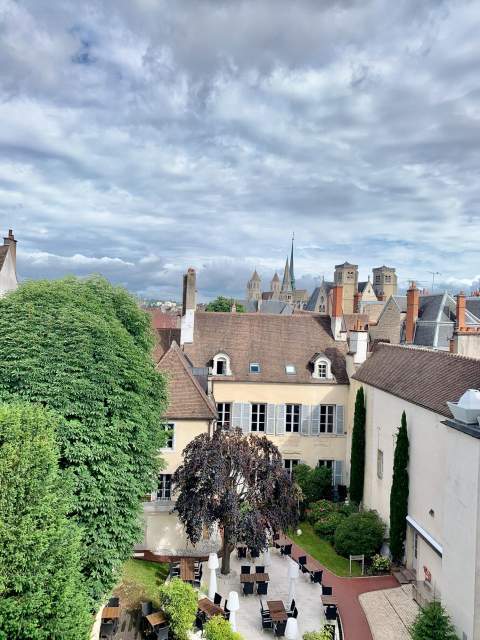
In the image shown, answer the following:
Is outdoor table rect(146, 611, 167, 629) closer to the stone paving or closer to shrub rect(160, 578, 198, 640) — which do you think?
shrub rect(160, 578, 198, 640)

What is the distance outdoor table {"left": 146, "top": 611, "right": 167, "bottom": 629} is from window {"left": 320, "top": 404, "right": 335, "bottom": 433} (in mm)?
16329

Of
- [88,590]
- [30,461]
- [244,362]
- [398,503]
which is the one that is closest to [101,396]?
[30,461]

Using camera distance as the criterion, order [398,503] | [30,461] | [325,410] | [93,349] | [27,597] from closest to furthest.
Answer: [27,597] < [30,461] < [93,349] < [398,503] < [325,410]

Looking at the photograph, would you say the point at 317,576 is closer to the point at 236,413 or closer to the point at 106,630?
the point at 106,630

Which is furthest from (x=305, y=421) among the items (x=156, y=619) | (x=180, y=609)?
(x=156, y=619)

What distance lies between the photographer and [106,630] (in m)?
15.5

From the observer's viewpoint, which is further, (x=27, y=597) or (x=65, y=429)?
(x=65, y=429)

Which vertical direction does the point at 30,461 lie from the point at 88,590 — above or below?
above

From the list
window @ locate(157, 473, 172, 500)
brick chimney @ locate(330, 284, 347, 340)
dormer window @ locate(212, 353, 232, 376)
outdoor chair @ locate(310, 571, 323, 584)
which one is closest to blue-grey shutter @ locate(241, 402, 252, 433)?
dormer window @ locate(212, 353, 232, 376)

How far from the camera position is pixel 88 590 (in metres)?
14.1

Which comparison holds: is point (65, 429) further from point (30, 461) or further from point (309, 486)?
point (309, 486)

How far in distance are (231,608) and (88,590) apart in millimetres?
4734

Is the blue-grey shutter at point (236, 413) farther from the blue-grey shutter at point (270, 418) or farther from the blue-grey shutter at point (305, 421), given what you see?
the blue-grey shutter at point (305, 421)

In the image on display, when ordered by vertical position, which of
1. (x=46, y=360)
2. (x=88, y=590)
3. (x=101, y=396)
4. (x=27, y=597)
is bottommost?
(x=88, y=590)
